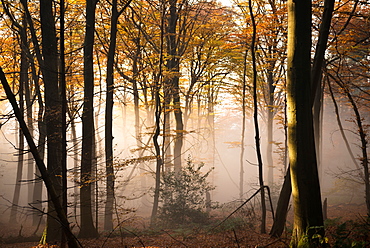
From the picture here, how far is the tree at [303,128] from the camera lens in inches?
174

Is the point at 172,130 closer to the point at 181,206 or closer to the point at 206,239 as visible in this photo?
the point at 181,206

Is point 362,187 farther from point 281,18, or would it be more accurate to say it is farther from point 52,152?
point 52,152

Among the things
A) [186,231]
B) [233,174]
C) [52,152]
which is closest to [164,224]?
[186,231]

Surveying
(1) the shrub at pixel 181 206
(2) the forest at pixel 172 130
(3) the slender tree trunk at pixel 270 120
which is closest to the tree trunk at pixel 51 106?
(2) the forest at pixel 172 130

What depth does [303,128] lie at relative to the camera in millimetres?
4414

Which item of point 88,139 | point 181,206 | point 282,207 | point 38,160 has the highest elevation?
point 88,139

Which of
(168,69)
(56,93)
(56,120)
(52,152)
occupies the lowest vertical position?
(52,152)

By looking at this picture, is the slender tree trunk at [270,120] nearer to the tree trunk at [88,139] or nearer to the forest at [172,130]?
the forest at [172,130]

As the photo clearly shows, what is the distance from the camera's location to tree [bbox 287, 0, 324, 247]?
4.42m

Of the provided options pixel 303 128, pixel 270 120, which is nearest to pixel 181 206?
pixel 303 128

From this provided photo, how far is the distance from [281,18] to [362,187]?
53.5 feet

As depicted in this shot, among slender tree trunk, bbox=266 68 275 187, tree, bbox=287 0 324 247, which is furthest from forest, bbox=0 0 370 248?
slender tree trunk, bbox=266 68 275 187

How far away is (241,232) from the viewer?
774 centimetres

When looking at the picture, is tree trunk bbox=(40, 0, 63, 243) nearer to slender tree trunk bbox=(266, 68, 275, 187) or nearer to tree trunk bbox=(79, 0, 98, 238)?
tree trunk bbox=(79, 0, 98, 238)
